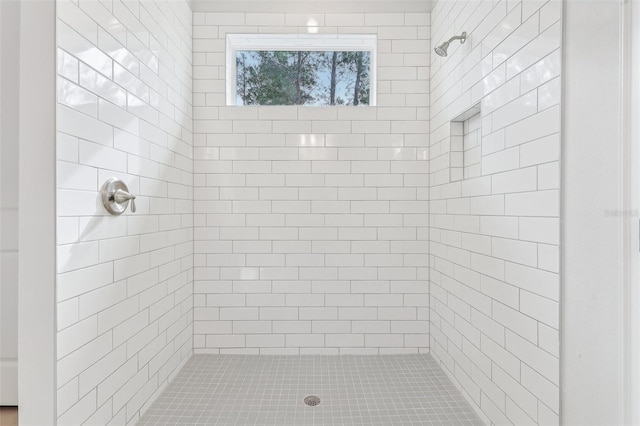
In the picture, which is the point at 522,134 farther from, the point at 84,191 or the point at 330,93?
the point at 84,191

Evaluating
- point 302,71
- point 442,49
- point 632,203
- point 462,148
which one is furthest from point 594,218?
point 302,71

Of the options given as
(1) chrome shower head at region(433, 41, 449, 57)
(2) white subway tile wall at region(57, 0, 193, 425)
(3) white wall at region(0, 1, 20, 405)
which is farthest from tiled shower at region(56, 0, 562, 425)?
(3) white wall at region(0, 1, 20, 405)

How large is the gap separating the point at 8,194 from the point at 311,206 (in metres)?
1.56

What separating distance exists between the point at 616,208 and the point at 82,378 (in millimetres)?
1814

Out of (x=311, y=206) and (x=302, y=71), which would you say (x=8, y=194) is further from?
(x=302, y=71)

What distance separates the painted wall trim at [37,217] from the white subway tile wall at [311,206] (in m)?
1.24

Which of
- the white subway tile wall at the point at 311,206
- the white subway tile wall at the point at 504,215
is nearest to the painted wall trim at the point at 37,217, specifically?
the white subway tile wall at the point at 311,206

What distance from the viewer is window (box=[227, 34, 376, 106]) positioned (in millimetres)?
2424

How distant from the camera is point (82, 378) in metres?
1.21

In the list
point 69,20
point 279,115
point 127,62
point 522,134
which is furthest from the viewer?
point 279,115

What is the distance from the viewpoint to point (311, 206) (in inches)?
90.8

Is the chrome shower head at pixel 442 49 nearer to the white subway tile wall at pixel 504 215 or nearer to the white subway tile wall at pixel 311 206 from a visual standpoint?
the white subway tile wall at pixel 504 215

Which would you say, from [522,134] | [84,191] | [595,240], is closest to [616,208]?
[595,240]

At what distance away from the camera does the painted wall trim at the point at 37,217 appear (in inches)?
41.1
